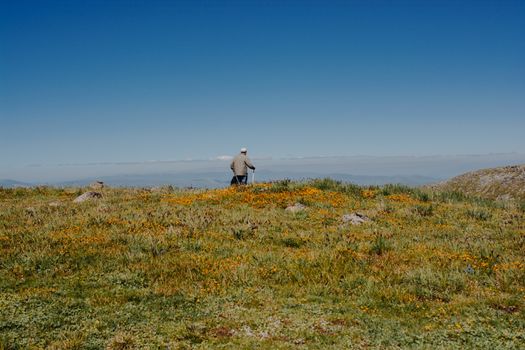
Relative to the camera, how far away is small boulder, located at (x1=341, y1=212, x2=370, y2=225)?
15.9 metres

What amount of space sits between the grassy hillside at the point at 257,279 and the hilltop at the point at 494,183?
72.4 ft

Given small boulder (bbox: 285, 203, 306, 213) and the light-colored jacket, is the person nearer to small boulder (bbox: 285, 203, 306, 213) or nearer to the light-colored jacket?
the light-colored jacket

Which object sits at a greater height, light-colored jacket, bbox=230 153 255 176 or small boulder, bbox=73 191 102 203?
light-colored jacket, bbox=230 153 255 176

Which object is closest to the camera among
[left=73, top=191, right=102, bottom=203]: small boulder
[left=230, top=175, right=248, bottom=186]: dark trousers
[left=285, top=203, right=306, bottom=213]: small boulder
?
[left=285, top=203, right=306, bottom=213]: small boulder

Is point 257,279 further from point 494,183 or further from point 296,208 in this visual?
point 494,183

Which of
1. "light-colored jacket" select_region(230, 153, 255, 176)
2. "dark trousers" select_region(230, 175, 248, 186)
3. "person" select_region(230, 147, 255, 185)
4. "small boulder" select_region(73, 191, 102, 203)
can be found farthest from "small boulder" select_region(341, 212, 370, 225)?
"small boulder" select_region(73, 191, 102, 203)

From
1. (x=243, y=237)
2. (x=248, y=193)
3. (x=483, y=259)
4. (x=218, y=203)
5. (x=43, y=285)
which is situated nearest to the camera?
(x=43, y=285)

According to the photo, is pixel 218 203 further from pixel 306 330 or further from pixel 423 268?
pixel 306 330

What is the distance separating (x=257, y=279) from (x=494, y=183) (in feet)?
124

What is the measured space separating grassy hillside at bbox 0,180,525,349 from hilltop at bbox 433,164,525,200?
22074mm

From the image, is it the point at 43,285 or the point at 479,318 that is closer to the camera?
the point at 479,318

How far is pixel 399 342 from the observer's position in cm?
684

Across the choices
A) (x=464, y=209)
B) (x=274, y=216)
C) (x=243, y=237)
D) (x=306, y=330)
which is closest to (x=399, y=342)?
(x=306, y=330)

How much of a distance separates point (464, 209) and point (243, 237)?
11.2 m
